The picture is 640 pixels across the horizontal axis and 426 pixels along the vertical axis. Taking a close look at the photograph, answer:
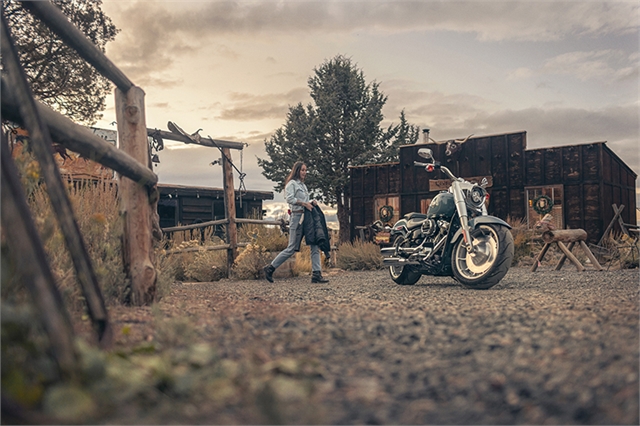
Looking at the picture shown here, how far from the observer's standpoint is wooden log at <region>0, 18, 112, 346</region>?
8.65 feet

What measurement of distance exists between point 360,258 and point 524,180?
24.2 feet

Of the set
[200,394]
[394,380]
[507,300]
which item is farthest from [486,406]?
[507,300]

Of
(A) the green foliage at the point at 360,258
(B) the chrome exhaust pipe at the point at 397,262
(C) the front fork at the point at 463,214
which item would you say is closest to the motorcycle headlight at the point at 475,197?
(C) the front fork at the point at 463,214

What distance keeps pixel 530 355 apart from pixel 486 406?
630mm

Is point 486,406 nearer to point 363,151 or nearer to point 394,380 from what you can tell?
point 394,380

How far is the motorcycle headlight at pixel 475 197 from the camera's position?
716 cm

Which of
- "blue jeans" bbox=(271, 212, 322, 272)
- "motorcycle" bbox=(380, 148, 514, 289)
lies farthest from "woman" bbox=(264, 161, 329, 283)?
"motorcycle" bbox=(380, 148, 514, 289)

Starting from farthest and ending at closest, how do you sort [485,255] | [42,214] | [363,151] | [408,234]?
[363,151] < [408,234] < [485,255] < [42,214]

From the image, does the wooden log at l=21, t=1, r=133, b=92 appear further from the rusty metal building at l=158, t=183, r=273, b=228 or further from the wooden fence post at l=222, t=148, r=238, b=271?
the rusty metal building at l=158, t=183, r=273, b=228

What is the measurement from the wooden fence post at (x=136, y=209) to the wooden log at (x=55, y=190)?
6.24ft

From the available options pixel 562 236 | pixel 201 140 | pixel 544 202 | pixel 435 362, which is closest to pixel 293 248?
pixel 201 140

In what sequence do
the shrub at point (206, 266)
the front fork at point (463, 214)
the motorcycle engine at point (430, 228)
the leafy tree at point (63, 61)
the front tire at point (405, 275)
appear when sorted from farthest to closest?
1. the leafy tree at point (63, 61)
2. the shrub at point (206, 266)
3. the front tire at point (405, 275)
4. the motorcycle engine at point (430, 228)
5. the front fork at point (463, 214)

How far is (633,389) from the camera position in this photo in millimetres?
2018

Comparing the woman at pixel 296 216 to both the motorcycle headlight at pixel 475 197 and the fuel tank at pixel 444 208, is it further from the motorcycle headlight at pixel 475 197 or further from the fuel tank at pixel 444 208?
the motorcycle headlight at pixel 475 197
